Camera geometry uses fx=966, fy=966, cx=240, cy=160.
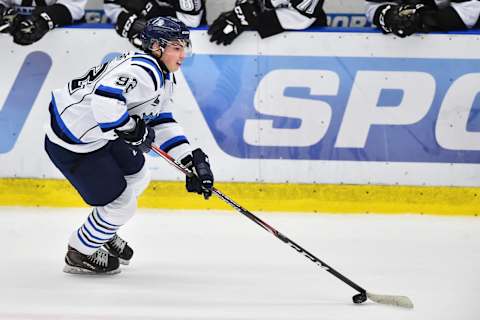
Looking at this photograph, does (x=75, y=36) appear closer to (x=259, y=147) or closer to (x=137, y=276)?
(x=259, y=147)

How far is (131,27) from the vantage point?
5.18m

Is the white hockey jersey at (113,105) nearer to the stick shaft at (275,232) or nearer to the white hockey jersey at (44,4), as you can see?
the stick shaft at (275,232)

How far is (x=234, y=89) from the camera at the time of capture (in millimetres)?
5230

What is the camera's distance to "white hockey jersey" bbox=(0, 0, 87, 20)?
5.38 m

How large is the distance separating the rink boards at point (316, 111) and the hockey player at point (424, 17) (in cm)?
7

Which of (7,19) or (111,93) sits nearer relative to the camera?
(111,93)

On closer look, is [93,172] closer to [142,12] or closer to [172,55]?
[172,55]

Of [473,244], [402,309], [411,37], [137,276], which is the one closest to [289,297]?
[402,309]

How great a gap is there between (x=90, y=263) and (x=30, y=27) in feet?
5.41

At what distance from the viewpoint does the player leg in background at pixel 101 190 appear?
3895mm

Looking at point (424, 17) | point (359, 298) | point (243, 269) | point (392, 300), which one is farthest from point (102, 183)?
point (424, 17)

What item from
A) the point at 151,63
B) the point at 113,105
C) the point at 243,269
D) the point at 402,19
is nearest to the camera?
the point at 113,105

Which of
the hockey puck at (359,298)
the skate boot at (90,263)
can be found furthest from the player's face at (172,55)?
the hockey puck at (359,298)

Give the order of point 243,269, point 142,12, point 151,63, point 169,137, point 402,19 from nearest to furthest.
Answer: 1. point 151,63
2. point 169,137
3. point 243,269
4. point 402,19
5. point 142,12
